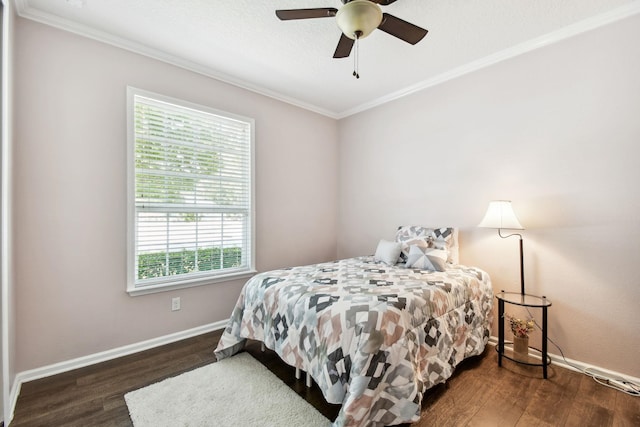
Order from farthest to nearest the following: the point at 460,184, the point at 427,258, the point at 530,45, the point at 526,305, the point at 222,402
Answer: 1. the point at 460,184
2. the point at 427,258
3. the point at 530,45
4. the point at 526,305
5. the point at 222,402

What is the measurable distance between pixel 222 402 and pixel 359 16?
2499 mm

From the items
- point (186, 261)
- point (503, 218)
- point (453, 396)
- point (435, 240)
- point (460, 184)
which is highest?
point (460, 184)

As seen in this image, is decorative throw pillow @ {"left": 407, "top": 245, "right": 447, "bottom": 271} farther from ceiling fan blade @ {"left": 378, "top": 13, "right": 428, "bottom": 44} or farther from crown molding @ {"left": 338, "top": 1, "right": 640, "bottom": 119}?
crown molding @ {"left": 338, "top": 1, "right": 640, "bottom": 119}

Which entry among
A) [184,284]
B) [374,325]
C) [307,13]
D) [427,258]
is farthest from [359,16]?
[184,284]

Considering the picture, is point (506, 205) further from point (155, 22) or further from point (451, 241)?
point (155, 22)

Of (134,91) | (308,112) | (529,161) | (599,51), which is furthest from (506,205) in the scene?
(134,91)

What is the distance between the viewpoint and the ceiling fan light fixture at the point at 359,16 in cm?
159

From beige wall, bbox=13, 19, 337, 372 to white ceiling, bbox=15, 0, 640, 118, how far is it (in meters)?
0.21

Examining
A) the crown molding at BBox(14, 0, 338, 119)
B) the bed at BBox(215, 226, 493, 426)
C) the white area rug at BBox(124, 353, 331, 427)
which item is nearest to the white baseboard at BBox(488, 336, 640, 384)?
the bed at BBox(215, 226, 493, 426)

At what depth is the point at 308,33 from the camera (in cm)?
237

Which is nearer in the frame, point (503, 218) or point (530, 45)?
point (503, 218)

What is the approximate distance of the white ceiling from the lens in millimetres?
2084

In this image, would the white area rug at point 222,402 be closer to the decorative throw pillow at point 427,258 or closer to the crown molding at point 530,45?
the decorative throw pillow at point 427,258

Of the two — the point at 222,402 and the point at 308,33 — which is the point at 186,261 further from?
the point at 308,33
